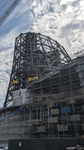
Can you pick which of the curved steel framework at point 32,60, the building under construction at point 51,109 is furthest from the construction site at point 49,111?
the curved steel framework at point 32,60

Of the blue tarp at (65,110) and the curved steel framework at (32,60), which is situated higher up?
the curved steel framework at (32,60)

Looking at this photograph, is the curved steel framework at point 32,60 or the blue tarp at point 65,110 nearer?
the blue tarp at point 65,110

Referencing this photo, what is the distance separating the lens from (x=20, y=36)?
64.0m

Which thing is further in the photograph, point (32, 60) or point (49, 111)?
point (32, 60)

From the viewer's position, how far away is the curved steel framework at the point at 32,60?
160 ft

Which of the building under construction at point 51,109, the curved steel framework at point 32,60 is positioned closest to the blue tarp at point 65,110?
the building under construction at point 51,109

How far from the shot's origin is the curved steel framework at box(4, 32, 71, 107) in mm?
48906

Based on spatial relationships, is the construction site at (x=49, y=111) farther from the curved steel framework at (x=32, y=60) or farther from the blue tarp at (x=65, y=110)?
the curved steel framework at (x=32, y=60)

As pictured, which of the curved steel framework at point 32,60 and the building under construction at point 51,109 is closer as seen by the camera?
the building under construction at point 51,109

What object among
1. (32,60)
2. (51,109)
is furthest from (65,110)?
(32,60)

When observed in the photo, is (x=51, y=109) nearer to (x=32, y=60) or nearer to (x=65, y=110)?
(x=65, y=110)

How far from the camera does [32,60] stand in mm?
51000

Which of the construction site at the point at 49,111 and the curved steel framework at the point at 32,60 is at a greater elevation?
the curved steel framework at the point at 32,60

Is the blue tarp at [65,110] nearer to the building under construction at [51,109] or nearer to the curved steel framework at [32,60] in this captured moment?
the building under construction at [51,109]
